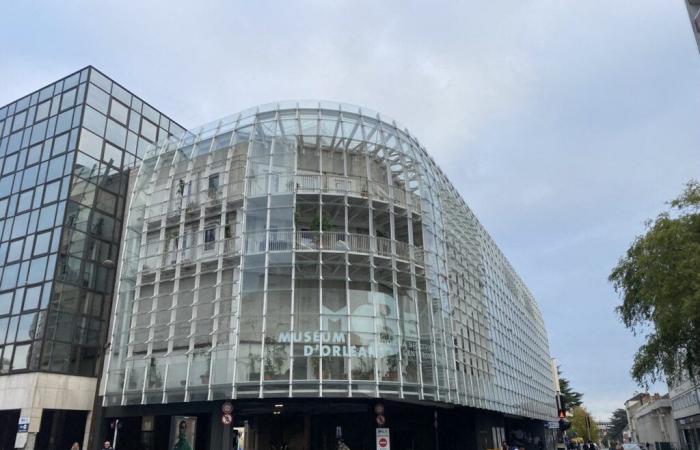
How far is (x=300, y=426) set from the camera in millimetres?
30203

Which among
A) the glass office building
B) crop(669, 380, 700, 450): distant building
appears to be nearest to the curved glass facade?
the glass office building

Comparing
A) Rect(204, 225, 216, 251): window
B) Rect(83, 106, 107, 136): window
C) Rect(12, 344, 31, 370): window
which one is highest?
Rect(83, 106, 107, 136): window

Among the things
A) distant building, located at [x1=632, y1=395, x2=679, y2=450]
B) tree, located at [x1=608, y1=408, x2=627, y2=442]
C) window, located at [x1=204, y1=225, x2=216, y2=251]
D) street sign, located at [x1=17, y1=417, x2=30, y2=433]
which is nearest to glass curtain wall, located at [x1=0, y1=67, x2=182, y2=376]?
street sign, located at [x1=17, y1=417, x2=30, y2=433]

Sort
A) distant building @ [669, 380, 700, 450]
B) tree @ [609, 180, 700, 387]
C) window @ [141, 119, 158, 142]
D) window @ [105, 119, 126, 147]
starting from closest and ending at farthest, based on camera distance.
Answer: tree @ [609, 180, 700, 387] < window @ [105, 119, 126, 147] < window @ [141, 119, 158, 142] < distant building @ [669, 380, 700, 450]

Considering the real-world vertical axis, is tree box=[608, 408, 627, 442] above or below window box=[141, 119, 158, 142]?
below

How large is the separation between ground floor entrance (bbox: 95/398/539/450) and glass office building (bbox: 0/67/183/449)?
3965mm

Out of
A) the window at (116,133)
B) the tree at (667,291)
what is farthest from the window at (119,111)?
the tree at (667,291)

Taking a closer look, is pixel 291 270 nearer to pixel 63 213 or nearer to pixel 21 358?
pixel 63 213

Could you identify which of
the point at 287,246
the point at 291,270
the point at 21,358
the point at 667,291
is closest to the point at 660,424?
the point at 667,291

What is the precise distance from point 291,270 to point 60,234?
16.6 meters

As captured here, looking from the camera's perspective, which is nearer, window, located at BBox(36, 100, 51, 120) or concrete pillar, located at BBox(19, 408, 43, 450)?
concrete pillar, located at BBox(19, 408, 43, 450)

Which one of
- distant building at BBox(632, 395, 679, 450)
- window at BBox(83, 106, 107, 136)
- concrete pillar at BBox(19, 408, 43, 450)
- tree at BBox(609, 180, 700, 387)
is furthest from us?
distant building at BBox(632, 395, 679, 450)

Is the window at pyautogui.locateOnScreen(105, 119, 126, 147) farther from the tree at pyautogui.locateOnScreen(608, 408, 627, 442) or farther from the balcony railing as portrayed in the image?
the tree at pyautogui.locateOnScreen(608, 408, 627, 442)

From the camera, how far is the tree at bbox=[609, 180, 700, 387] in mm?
21730
